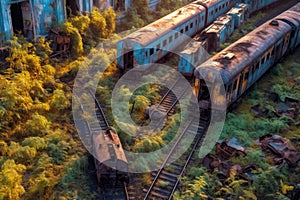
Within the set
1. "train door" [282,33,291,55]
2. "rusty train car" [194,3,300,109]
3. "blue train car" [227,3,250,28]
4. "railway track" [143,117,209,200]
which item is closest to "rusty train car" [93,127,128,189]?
"railway track" [143,117,209,200]

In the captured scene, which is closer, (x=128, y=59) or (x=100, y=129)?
(x=100, y=129)

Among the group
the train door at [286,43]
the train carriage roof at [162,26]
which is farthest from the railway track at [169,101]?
the train door at [286,43]

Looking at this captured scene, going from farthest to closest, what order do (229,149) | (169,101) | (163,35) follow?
(163,35), (169,101), (229,149)

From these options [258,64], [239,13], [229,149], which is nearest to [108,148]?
[229,149]

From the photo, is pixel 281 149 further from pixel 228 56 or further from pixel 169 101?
pixel 169 101

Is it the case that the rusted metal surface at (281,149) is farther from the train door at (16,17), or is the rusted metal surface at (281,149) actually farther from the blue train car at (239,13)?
the train door at (16,17)

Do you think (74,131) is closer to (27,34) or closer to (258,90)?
(27,34)

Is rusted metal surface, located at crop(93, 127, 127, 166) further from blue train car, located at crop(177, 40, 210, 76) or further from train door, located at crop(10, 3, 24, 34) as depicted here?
train door, located at crop(10, 3, 24, 34)
